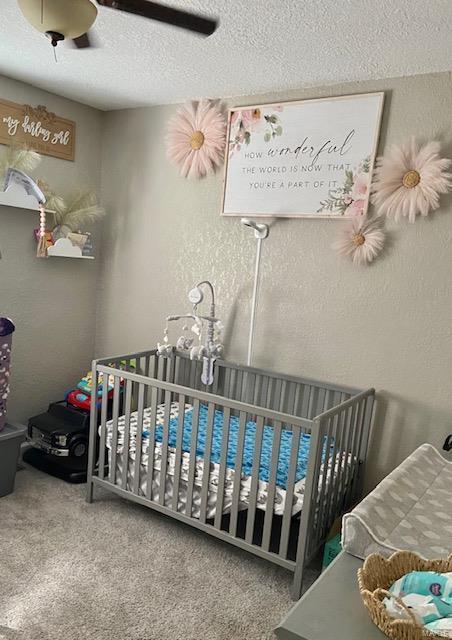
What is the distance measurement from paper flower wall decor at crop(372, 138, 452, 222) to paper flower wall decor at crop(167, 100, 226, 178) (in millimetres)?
920

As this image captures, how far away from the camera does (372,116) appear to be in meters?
2.32

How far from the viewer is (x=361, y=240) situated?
2.38 meters

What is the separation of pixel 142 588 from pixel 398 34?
233 centimetres

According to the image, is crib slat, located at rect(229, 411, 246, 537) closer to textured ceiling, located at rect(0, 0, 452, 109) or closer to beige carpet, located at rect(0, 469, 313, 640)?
beige carpet, located at rect(0, 469, 313, 640)

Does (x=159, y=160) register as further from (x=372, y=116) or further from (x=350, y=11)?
(x=350, y=11)


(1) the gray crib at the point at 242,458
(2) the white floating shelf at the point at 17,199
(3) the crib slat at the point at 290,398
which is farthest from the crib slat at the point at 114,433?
(2) the white floating shelf at the point at 17,199

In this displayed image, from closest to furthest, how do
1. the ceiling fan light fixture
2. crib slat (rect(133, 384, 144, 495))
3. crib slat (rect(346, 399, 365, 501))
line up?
the ceiling fan light fixture < crib slat (rect(346, 399, 365, 501)) < crib slat (rect(133, 384, 144, 495))

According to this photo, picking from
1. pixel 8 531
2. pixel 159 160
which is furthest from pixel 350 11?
pixel 8 531

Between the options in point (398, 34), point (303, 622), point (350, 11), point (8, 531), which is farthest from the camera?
point (8, 531)

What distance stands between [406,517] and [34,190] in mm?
2430

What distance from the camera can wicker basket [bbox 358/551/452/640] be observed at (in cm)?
92

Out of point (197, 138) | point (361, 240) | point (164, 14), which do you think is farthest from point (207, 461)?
point (197, 138)

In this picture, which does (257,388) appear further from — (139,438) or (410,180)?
(410,180)

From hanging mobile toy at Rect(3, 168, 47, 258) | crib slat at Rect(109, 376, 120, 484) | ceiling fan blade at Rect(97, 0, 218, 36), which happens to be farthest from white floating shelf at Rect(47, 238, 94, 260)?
ceiling fan blade at Rect(97, 0, 218, 36)
